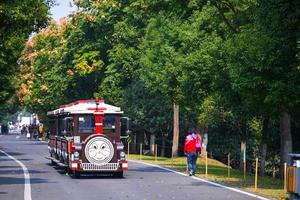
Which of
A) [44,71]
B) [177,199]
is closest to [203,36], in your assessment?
[177,199]

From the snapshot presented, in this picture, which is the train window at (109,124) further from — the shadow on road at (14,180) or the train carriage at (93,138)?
the shadow on road at (14,180)

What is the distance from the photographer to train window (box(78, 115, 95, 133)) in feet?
97.7

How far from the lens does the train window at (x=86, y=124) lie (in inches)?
1172

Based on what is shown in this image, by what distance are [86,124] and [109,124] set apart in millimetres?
849

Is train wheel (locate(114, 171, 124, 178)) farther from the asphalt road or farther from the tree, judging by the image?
the tree

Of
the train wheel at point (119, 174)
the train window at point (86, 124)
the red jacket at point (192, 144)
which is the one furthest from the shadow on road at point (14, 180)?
the red jacket at point (192, 144)

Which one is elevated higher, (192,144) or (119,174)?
(192,144)

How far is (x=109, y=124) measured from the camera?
3000cm

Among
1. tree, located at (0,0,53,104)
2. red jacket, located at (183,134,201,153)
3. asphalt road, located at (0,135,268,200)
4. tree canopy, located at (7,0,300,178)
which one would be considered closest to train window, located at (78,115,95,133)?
asphalt road, located at (0,135,268,200)

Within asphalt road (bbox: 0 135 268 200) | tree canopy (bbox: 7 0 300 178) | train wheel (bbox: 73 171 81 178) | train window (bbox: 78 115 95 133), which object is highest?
tree canopy (bbox: 7 0 300 178)

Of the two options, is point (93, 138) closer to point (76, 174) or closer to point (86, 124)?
point (86, 124)

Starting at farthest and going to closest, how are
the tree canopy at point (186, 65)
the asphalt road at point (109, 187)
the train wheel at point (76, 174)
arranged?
the train wheel at point (76, 174)
the tree canopy at point (186, 65)
the asphalt road at point (109, 187)

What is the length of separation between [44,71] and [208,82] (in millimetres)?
38318

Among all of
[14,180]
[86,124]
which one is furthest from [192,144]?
[14,180]
